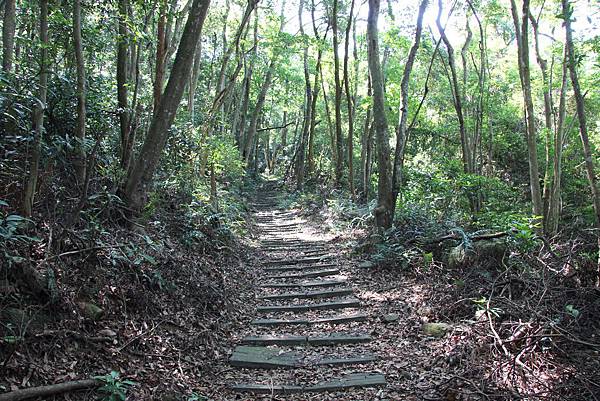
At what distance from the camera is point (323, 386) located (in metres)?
4.43

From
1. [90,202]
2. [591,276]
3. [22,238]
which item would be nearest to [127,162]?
[90,202]

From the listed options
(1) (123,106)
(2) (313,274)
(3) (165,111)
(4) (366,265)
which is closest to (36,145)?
(3) (165,111)

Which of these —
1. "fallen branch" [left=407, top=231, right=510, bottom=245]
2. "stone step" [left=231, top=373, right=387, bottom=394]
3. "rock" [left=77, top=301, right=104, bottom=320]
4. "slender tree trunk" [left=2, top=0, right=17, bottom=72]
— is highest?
"slender tree trunk" [left=2, top=0, right=17, bottom=72]

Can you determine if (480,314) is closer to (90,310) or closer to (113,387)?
(113,387)

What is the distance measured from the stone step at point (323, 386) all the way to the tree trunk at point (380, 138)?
16.9 ft

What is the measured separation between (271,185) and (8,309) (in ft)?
85.4

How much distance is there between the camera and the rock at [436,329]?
17.2ft

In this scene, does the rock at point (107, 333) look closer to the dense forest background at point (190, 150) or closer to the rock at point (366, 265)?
the dense forest background at point (190, 150)

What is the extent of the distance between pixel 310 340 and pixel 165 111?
13.3 ft

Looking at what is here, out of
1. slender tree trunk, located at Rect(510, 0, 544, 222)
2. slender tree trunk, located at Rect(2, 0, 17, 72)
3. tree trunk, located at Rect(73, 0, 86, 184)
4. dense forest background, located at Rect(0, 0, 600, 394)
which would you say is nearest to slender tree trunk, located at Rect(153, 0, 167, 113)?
dense forest background, located at Rect(0, 0, 600, 394)

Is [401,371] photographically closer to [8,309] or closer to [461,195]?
[8,309]

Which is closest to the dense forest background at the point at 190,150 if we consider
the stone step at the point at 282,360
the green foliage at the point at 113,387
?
the green foliage at the point at 113,387

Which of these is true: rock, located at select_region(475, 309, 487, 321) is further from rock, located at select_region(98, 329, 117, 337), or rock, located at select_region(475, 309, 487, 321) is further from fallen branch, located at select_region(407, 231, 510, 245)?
rock, located at select_region(98, 329, 117, 337)

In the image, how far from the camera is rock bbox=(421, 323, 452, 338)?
5.25 meters
